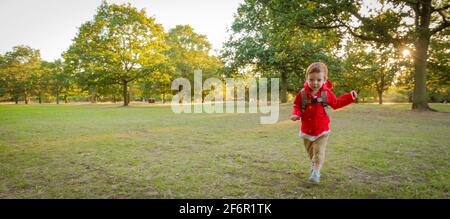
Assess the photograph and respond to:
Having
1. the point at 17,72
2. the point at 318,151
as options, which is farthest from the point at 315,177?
the point at 17,72

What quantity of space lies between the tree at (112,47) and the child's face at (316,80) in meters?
33.1

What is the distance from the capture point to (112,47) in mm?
34562

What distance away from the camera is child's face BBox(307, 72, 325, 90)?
4.15m

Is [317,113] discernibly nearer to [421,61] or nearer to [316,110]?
[316,110]

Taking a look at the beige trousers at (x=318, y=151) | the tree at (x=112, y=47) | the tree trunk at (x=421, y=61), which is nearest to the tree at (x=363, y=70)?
the tree trunk at (x=421, y=61)

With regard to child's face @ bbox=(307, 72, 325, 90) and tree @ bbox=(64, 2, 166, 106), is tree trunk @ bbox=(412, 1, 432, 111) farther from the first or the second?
tree @ bbox=(64, 2, 166, 106)

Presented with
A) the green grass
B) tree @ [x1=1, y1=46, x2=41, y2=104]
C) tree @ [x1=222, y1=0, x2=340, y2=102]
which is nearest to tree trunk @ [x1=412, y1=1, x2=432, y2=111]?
tree @ [x1=222, y1=0, x2=340, y2=102]

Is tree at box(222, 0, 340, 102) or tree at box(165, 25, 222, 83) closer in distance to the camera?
tree at box(222, 0, 340, 102)

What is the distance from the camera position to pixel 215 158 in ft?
19.0

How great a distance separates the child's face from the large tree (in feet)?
42.0

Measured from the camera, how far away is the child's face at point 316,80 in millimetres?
4152

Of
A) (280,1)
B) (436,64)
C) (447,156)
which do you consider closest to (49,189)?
(447,156)

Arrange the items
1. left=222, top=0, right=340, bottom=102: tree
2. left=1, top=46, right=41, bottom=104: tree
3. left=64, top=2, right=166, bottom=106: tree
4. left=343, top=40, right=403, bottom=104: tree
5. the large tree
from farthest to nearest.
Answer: left=1, top=46, right=41, bottom=104: tree → left=343, top=40, right=403, bottom=104: tree → left=64, top=2, right=166, bottom=106: tree → left=222, top=0, right=340, bottom=102: tree → the large tree

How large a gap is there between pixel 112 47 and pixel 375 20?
31062 mm
